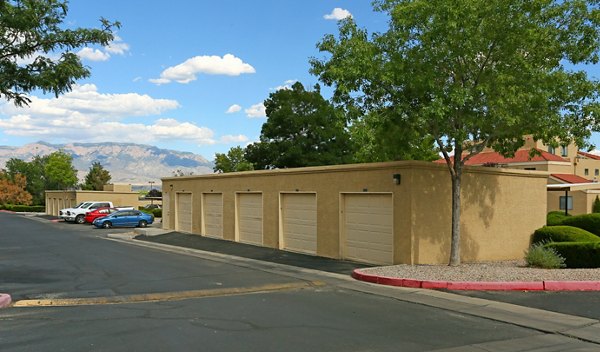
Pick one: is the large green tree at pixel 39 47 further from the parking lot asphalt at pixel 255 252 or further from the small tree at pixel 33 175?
the small tree at pixel 33 175

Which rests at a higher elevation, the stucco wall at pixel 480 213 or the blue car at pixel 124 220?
the stucco wall at pixel 480 213

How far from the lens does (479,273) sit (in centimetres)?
1401

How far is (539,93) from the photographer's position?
13.3m

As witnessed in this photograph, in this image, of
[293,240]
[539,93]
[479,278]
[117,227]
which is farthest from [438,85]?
[117,227]

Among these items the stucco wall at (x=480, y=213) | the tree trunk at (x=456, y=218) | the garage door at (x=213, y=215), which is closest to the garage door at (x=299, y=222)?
the stucco wall at (x=480, y=213)

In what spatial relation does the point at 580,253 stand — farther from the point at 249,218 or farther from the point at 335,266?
the point at 249,218

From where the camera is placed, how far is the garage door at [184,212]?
101ft

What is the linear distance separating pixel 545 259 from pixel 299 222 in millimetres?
9281

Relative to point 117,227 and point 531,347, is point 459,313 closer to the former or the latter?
point 531,347

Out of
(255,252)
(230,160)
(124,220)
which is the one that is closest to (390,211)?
(255,252)

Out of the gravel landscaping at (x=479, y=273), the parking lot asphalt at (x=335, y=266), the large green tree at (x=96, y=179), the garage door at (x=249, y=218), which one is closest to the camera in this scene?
the parking lot asphalt at (x=335, y=266)

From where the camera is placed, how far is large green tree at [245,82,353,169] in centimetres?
5478

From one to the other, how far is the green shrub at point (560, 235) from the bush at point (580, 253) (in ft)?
11.0

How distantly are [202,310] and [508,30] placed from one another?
32.7 feet
